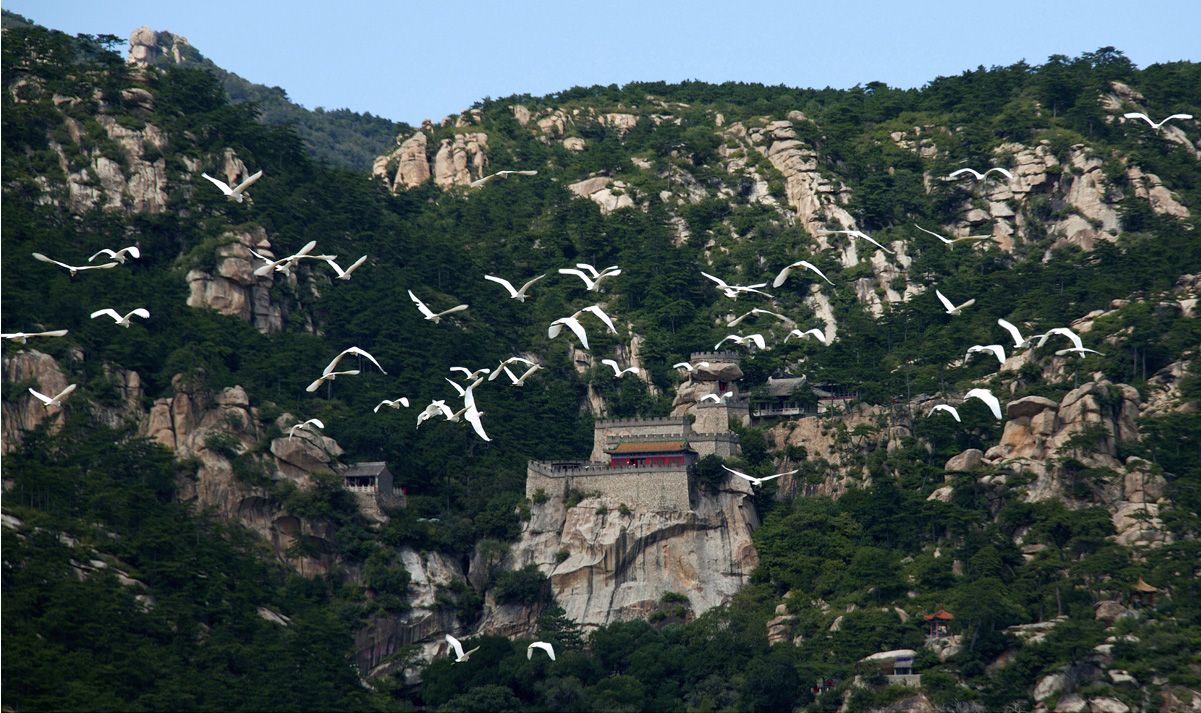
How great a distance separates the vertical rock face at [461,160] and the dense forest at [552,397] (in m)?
3.11

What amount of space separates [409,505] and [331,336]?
14241 mm

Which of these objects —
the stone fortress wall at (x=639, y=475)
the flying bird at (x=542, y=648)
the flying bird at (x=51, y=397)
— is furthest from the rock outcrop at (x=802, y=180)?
the flying bird at (x=51, y=397)

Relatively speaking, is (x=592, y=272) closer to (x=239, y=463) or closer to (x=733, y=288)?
(x=733, y=288)

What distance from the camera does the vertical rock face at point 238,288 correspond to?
10981 cm

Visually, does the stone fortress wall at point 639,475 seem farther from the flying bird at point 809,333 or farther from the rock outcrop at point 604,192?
the rock outcrop at point 604,192

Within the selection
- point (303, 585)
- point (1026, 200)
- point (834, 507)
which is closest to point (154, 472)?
point (303, 585)

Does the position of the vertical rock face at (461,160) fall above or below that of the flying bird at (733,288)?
above

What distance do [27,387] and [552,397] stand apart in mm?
26847

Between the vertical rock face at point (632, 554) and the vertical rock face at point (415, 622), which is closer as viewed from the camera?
the vertical rock face at point (415, 622)

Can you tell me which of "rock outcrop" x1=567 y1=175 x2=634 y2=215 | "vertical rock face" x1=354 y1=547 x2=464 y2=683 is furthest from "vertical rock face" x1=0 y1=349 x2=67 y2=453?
"rock outcrop" x1=567 y1=175 x2=634 y2=215

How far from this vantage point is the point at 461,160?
146 m

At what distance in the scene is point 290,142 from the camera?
13188 cm

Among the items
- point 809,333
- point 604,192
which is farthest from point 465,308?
point 604,192

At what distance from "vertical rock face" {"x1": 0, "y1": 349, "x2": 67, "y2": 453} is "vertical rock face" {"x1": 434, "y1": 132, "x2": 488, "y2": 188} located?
163ft
